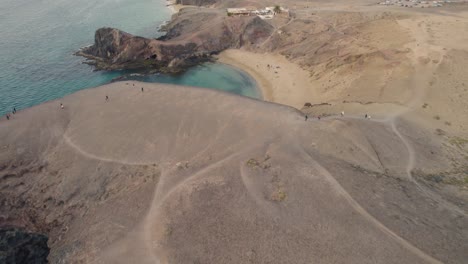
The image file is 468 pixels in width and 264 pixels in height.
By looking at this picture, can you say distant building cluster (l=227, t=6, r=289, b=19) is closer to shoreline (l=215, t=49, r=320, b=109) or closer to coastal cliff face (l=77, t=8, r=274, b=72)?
coastal cliff face (l=77, t=8, r=274, b=72)

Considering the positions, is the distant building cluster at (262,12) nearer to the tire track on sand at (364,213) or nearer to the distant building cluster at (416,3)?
the distant building cluster at (416,3)

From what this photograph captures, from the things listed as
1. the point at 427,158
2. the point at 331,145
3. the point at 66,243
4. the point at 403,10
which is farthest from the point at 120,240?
the point at 403,10

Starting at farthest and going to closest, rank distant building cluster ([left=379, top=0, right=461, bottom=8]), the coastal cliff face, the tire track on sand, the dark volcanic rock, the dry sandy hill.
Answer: distant building cluster ([left=379, top=0, right=461, bottom=8]), the coastal cliff face, the dark volcanic rock, the dry sandy hill, the tire track on sand

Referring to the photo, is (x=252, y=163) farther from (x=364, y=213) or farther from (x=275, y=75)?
(x=275, y=75)

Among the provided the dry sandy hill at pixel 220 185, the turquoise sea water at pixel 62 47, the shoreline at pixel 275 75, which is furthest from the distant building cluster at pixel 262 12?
the dry sandy hill at pixel 220 185

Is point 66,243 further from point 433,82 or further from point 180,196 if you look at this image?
point 433,82

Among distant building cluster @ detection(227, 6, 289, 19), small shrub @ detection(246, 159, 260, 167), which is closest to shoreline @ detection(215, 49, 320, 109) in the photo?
distant building cluster @ detection(227, 6, 289, 19)

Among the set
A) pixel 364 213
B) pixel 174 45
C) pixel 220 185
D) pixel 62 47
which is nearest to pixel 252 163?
pixel 220 185
